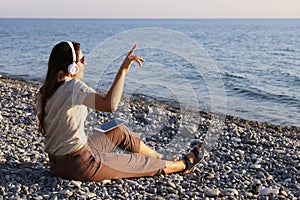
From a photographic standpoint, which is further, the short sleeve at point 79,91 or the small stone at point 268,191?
the small stone at point 268,191

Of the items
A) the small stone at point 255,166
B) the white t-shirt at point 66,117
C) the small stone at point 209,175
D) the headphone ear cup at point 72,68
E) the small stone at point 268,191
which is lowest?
the small stone at point 255,166

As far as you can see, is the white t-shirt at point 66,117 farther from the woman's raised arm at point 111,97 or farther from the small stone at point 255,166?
the small stone at point 255,166

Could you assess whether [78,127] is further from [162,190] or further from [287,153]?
[287,153]

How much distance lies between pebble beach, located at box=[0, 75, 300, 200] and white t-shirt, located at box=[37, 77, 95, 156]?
530mm

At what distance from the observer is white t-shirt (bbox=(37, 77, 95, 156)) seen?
4727mm

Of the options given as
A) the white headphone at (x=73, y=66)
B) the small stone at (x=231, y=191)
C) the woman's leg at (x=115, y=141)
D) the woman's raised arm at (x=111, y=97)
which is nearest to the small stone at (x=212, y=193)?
the small stone at (x=231, y=191)

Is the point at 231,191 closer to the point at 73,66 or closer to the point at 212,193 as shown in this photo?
the point at 212,193

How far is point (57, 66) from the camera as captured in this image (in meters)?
4.80

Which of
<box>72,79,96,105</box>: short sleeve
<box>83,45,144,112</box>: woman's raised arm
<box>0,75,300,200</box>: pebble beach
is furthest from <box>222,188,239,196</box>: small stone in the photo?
<box>72,79,96,105</box>: short sleeve

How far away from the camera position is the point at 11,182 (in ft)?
17.5

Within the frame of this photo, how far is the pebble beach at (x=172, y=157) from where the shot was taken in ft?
17.4

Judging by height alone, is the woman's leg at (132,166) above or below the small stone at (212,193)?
above

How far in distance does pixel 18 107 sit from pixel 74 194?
6.33 meters

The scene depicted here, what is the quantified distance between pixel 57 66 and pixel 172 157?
2.88 metres
